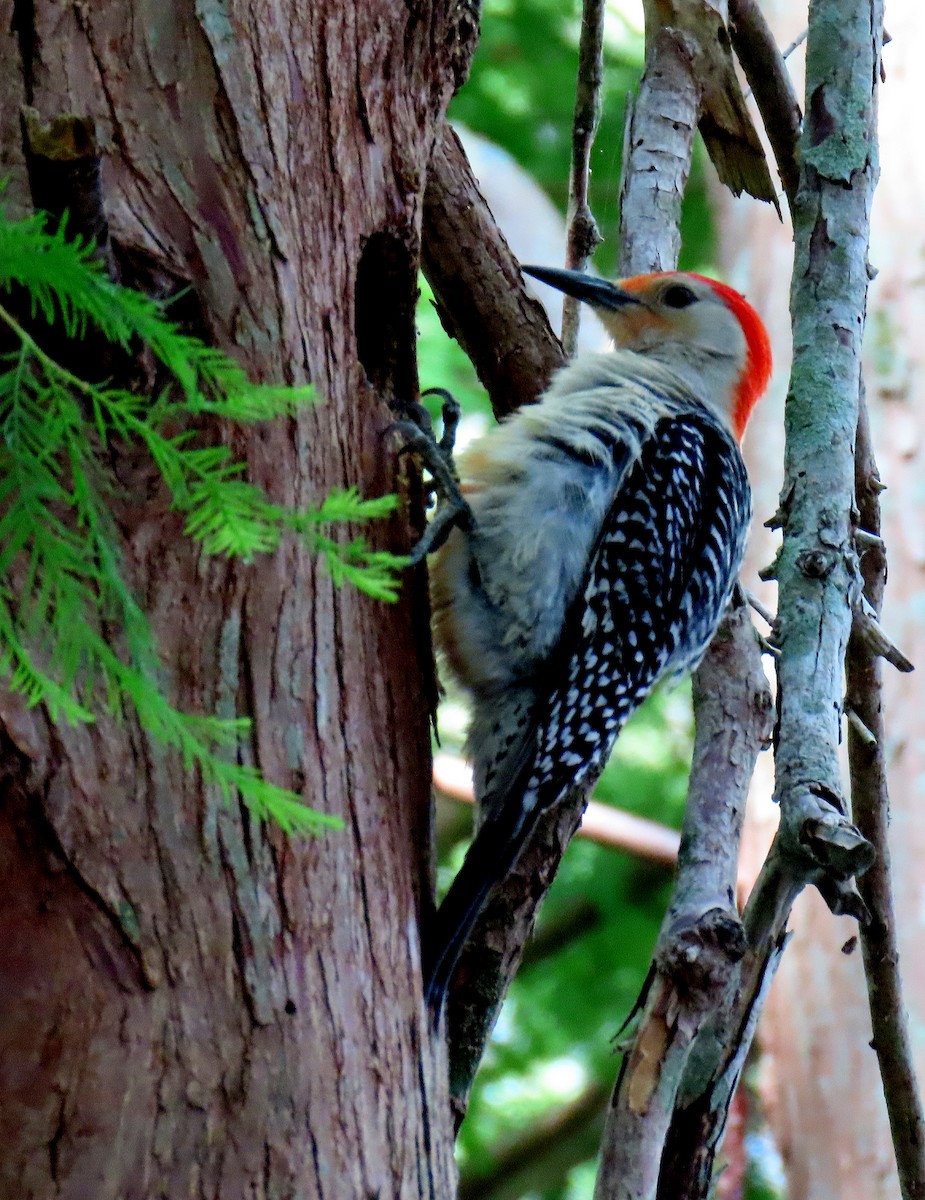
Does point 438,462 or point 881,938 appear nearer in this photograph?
point 438,462

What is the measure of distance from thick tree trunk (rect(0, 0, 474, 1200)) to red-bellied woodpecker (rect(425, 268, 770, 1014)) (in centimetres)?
35


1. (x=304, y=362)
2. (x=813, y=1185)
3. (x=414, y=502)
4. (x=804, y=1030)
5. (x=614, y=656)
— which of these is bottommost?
(x=813, y=1185)

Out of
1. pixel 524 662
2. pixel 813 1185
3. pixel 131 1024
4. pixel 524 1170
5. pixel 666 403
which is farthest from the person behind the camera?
pixel 524 1170

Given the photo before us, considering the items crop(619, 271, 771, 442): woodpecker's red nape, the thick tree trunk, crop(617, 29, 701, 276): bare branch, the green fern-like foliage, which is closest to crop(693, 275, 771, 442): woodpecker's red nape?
crop(619, 271, 771, 442): woodpecker's red nape

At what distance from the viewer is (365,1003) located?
1.92 metres

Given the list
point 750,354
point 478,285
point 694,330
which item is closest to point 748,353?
point 750,354

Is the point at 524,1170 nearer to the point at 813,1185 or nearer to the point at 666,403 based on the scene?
the point at 813,1185

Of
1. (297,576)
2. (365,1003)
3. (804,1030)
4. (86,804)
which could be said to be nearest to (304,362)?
(297,576)

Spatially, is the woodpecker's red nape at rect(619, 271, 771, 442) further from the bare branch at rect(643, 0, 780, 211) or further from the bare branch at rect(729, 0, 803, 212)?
the bare branch at rect(729, 0, 803, 212)

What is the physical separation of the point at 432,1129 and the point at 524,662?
3.25 ft

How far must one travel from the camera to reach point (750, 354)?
374 cm

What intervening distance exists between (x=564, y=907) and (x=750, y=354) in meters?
3.43

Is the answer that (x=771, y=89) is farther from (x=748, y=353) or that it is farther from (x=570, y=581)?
(x=570, y=581)

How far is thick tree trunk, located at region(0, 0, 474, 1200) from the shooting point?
1.69 metres
